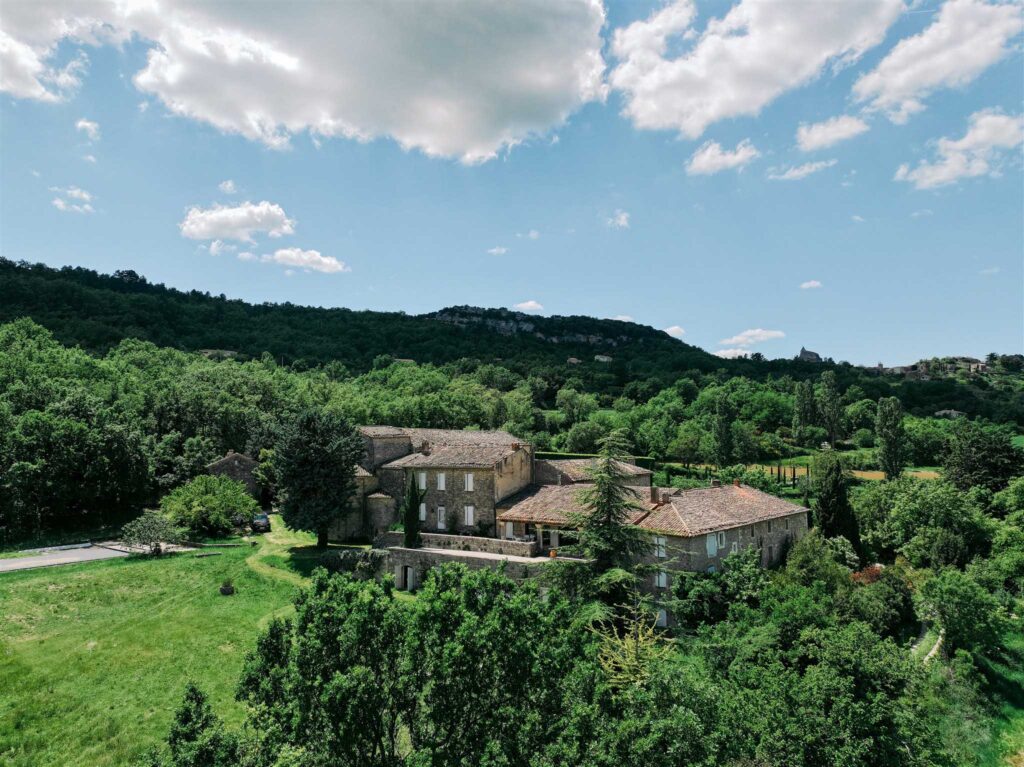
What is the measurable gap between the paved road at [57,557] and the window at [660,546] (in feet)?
101

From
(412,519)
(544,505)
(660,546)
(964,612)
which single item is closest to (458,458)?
(412,519)

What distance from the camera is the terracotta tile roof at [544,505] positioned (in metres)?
32.6

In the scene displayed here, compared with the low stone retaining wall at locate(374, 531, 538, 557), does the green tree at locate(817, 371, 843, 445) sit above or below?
above

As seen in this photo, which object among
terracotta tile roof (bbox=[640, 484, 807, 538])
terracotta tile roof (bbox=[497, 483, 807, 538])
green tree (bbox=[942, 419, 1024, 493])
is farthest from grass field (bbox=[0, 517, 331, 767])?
green tree (bbox=[942, 419, 1024, 493])

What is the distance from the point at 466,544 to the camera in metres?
33.0

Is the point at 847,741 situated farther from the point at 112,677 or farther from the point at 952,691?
the point at 112,677

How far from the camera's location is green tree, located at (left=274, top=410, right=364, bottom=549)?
1384 inches

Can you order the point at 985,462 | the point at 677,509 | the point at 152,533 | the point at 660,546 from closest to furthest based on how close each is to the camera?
the point at 660,546 → the point at 677,509 → the point at 152,533 → the point at 985,462

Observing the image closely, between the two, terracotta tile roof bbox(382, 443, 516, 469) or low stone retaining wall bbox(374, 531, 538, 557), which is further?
terracotta tile roof bbox(382, 443, 516, 469)

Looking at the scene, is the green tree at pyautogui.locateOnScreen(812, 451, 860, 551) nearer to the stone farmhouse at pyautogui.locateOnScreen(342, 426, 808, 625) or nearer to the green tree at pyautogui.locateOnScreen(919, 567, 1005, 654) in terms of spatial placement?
the stone farmhouse at pyautogui.locateOnScreen(342, 426, 808, 625)

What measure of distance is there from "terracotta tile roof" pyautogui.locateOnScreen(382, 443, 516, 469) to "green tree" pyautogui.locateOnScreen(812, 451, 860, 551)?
21109 millimetres

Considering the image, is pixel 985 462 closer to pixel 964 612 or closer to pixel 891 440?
pixel 891 440

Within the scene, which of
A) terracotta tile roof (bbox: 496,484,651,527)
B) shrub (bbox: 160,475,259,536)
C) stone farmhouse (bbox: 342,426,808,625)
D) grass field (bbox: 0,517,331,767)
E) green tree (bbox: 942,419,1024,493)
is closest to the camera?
grass field (bbox: 0,517,331,767)

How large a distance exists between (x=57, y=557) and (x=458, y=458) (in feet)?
79.1
